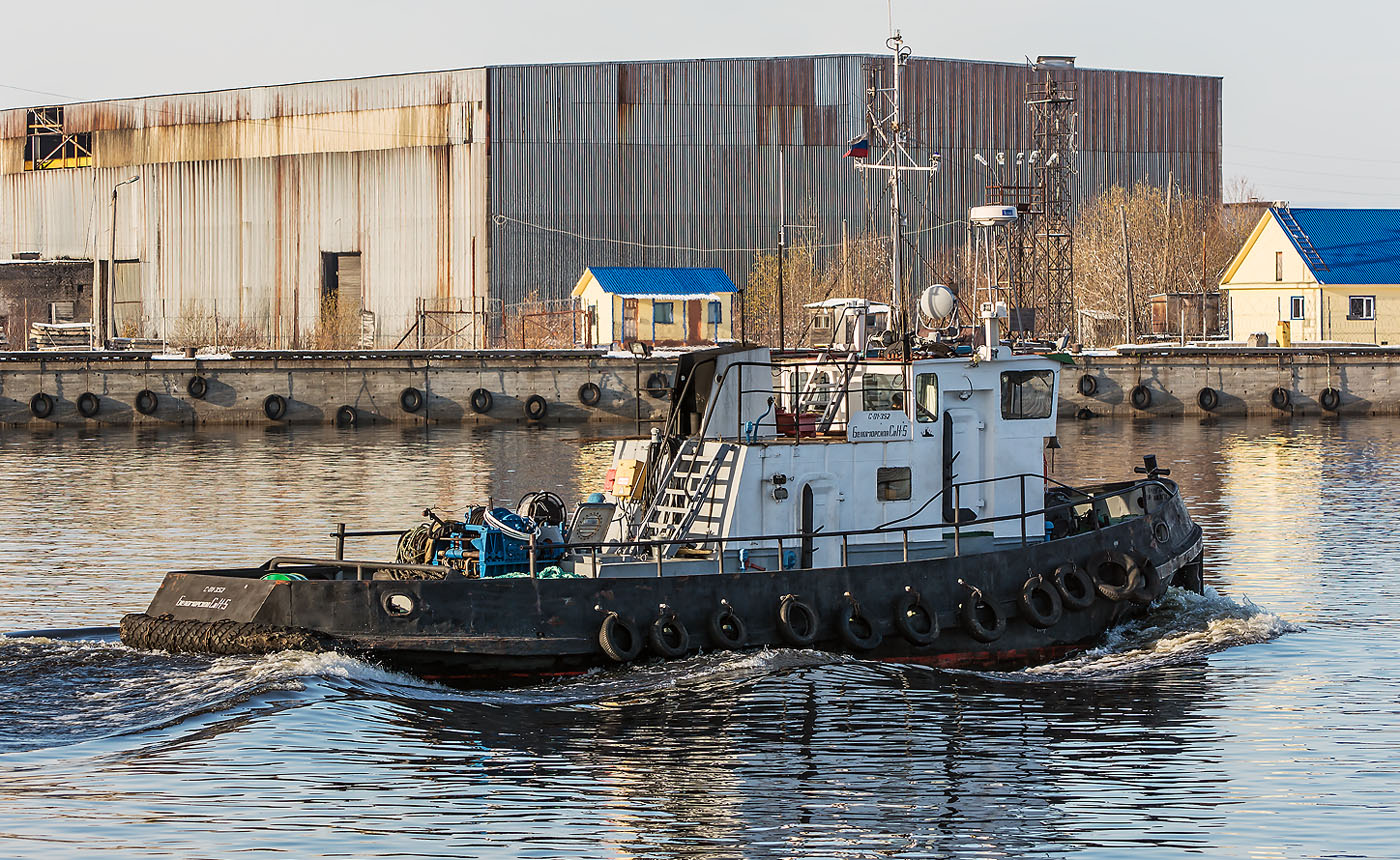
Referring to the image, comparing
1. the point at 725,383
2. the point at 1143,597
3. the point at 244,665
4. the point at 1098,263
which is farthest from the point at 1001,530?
the point at 1098,263

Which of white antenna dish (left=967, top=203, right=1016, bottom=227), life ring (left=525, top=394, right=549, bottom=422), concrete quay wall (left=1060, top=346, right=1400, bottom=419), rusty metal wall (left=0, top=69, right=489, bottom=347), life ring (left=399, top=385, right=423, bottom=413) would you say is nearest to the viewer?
white antenna dish (left=967, top=203, right=1016, bottom=227)

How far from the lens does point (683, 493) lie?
1825 cm

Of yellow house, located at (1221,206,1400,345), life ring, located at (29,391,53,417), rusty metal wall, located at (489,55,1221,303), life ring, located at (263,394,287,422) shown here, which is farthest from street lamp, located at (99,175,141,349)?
yellow house, located at (1221,206,1400,345)

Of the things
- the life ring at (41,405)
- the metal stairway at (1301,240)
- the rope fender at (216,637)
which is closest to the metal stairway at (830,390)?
the rope fender at (216,637)

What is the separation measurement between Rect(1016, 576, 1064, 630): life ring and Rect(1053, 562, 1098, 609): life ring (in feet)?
0.31

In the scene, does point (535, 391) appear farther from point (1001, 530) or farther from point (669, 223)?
point (1001, 530)

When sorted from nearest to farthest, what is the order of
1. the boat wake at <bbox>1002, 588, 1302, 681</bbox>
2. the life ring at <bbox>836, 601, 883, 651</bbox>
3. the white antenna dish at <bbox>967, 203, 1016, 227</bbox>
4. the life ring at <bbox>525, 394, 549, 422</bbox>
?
1. the life ring at <bbox>836, 601, 883, 651</bbox>
2. the boat wake at <bbox>1002, 588, 1302, 681</bbox>
3. the white antenna dish at <bbox>967, 203, 1016, 227</bbox>
4. the life ring at <bbox>525, 394, 549, 422</bbox>

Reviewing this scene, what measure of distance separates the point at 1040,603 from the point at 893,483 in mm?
2150

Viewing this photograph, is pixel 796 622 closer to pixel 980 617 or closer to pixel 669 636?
pixel 669 636

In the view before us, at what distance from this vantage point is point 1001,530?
1938 cm

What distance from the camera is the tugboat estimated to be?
16.4 meters

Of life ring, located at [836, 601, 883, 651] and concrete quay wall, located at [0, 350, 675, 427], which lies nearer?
life ring, located at [836, 601, 883, 651]

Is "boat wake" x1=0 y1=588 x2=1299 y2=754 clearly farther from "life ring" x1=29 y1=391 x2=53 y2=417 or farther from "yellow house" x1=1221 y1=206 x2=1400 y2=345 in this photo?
"yellow house" x1=1221 y1=206 x2=1400 y2=345

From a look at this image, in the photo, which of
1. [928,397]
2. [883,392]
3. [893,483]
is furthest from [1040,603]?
[883,392]
